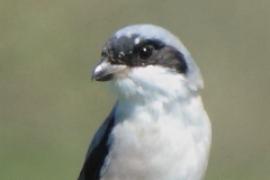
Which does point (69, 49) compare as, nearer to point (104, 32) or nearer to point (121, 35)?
point (104, 32)

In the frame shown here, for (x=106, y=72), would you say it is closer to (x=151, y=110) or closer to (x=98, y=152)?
(x=151, y=110)

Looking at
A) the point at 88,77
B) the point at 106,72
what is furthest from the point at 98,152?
the point at 88,77

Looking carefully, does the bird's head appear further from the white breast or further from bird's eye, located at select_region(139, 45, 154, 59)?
the white breast

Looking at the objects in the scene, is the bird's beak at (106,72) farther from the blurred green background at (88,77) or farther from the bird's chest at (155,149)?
the blurred green background at (88,77)

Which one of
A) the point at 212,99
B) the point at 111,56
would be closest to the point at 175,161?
the point at 111,56

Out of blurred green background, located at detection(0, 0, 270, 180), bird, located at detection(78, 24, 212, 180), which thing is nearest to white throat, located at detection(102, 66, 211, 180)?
bird, located at detection(78, 24, 212, 180)

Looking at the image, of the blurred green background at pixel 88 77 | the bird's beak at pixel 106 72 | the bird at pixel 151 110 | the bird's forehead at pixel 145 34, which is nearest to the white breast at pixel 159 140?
the bird at pixel 151 110
